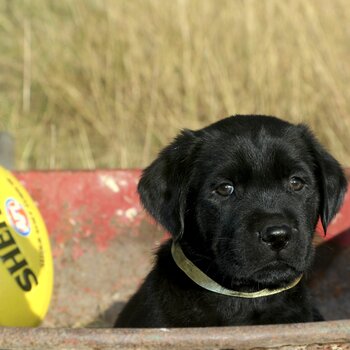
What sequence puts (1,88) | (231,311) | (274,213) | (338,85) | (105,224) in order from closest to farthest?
1. (274,213)
2. (231,311)
3. (105,224)
4. (338,85)
5. (1,88)

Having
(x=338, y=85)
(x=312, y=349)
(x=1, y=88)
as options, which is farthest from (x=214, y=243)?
(x=1, y=88)

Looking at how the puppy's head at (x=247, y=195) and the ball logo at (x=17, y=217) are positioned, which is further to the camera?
the ball logo at (x=17, y=217)

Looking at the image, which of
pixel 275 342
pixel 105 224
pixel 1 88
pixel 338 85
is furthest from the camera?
pixel 1 88

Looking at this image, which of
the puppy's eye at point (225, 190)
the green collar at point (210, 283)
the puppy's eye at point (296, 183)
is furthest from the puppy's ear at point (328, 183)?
the puppy's eye at point (225, 190)

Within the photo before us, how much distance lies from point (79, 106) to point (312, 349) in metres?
4.74

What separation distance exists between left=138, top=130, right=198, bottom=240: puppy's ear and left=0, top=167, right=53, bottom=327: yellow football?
0.64 meters

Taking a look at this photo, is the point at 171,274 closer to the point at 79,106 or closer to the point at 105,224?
the point at 105,224

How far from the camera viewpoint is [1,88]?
7238 millimetres

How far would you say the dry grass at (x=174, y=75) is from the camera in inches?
233

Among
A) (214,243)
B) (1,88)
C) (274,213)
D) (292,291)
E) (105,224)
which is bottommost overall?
(1,88)

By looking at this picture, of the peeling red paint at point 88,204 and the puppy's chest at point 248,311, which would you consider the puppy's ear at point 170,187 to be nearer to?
the puppy's chest at point 248,311

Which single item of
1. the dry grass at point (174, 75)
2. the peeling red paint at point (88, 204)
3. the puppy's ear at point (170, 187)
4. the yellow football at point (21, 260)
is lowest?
the dry grass at point (174, 75)

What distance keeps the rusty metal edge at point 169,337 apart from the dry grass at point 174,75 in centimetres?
394

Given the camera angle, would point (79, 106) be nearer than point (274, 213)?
No
